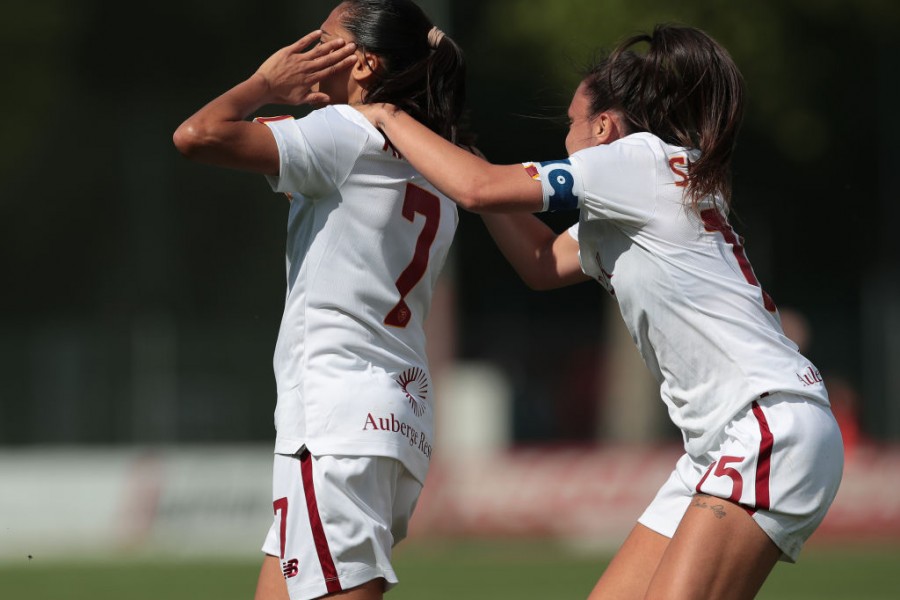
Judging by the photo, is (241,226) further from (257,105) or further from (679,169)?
(679,169)

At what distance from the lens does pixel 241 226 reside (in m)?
23.8

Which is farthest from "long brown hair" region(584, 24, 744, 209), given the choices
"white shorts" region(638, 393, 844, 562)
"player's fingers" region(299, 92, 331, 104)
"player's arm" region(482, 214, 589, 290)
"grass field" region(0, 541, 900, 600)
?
"grass field" region(0, 541, 900, 600)

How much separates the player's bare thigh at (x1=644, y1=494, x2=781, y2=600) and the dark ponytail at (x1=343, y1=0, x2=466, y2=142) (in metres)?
1.33

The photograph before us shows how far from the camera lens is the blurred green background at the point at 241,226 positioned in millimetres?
17109

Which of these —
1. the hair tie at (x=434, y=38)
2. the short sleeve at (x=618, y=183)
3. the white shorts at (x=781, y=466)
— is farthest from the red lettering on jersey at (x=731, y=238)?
the hair tie at (x=434, y=38)

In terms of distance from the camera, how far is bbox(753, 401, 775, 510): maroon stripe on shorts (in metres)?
3.77

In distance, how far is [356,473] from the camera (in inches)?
157

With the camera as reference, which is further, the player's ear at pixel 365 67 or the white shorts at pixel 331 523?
the player's ear at pixel 365 67

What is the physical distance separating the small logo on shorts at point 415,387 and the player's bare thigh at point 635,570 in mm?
732

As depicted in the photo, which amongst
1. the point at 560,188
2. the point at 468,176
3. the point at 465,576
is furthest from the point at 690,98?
the point at 465,576

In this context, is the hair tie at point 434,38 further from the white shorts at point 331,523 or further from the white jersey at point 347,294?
the white shorts at point 331,523

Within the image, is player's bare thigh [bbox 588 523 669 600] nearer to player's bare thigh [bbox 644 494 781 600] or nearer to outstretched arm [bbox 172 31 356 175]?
player's bare thigh [bbox 644 494 781 600]

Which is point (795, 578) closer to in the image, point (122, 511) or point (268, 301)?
point (122, 511)

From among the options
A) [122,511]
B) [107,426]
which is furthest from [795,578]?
[107,426]
